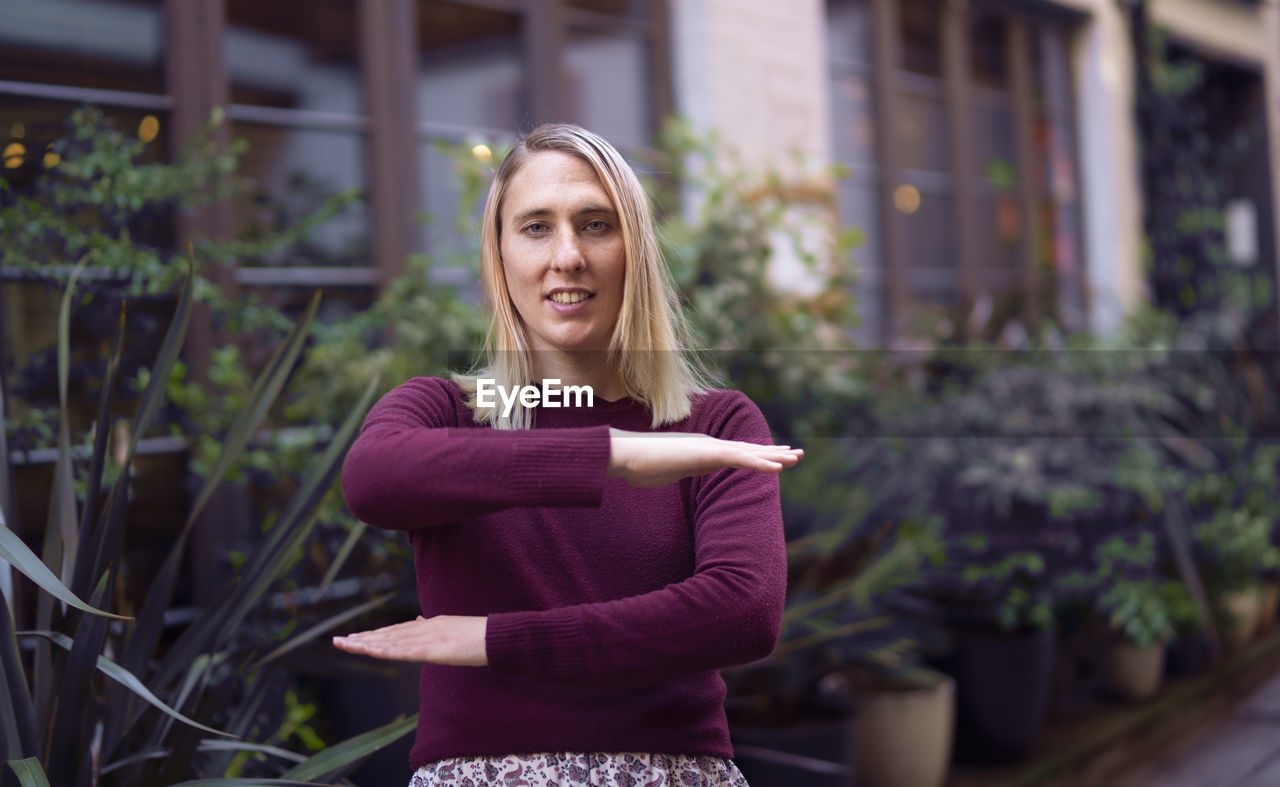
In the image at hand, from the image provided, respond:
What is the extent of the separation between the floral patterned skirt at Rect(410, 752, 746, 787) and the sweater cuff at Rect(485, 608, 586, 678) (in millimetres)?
156

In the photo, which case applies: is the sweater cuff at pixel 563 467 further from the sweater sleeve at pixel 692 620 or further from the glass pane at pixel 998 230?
the glass pane at pixel 998 230

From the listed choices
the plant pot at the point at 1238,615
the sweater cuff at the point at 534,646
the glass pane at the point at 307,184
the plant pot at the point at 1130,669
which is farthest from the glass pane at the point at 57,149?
the plant pot at the point at 1238,615

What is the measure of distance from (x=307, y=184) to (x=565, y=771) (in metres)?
2.52

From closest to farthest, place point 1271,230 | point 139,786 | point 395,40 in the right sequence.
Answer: point 139,786 → point 395,40 → point 1271,230

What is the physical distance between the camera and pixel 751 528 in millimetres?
1068

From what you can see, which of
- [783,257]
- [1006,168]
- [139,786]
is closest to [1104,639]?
[783,257]

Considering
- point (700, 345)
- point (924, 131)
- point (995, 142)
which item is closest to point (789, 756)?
point (700, 345)

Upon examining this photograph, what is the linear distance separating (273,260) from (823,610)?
67.8 inches

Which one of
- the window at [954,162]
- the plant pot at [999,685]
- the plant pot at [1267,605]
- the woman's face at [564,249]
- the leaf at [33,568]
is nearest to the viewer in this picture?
the woman's face at [564,249]

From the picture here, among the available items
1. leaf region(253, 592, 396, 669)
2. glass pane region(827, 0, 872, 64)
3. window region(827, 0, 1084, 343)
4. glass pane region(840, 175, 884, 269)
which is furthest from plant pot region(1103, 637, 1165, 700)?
leaf region(253, 592, 396, 669)

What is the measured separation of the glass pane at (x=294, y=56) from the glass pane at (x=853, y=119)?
2469 millimetres

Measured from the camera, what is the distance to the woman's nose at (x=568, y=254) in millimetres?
1044

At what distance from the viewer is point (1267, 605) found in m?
5.04

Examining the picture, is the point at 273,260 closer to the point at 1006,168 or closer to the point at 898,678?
the point at 898,678
